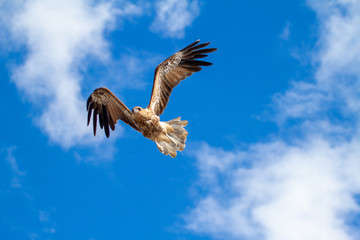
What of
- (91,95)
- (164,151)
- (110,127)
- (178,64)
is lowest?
(164,151)

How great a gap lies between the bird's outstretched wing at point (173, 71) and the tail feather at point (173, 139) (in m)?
0.55

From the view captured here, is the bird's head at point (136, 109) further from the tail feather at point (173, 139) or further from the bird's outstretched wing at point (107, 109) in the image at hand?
the tail feather at point (173, 139)

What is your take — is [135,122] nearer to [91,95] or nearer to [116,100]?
[116,100]

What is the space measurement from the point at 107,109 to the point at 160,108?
1.51 metres

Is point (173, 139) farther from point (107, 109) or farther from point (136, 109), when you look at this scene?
point (107, 109)

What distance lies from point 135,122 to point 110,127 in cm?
99

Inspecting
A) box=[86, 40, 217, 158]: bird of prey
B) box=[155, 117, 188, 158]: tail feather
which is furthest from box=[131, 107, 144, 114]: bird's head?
box=[155, 117, 188, 158]: tail feather

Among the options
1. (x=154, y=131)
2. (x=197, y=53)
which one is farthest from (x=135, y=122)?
(x=197, y=53)

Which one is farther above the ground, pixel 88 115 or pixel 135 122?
pixel 88 115

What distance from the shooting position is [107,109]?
12.0 m

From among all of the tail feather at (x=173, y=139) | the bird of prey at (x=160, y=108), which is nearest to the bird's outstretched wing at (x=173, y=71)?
the bird of prey at (x=160, y=108)

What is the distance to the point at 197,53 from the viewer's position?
493 inches

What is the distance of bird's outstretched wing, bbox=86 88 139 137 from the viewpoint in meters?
11.8

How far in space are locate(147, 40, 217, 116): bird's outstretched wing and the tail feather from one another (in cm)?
55
